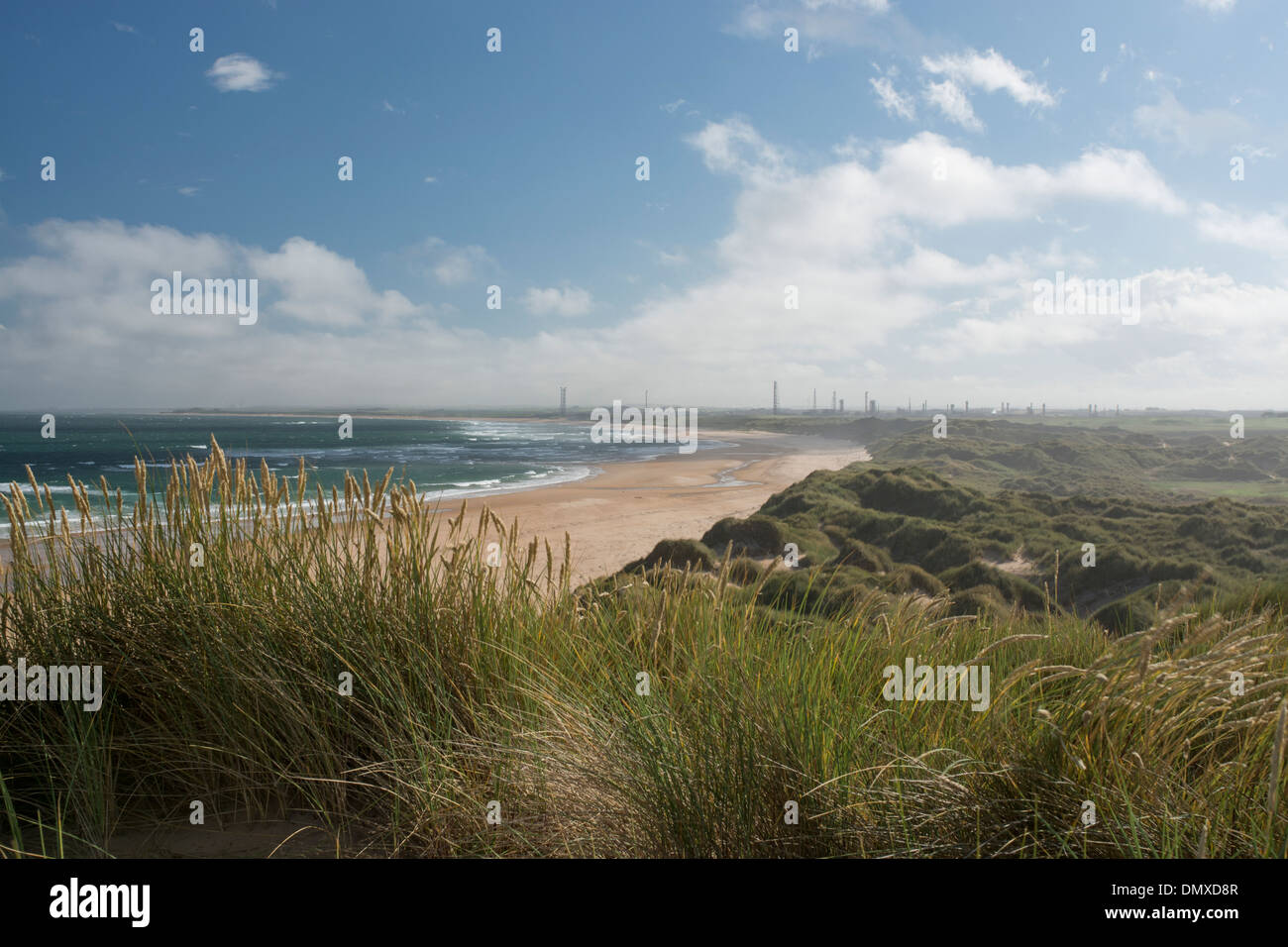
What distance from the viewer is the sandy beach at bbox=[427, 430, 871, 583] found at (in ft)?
65.7

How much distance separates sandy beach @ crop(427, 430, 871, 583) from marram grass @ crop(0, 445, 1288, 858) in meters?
5.20

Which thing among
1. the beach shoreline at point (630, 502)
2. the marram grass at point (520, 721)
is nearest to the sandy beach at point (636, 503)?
the beach shoreline at point (630, 502)

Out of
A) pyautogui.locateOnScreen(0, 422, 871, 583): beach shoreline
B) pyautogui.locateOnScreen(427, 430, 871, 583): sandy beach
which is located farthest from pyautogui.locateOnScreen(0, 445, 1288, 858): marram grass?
pyautogui.locateOnScreen(427, 430, 871, 583): sandy beach

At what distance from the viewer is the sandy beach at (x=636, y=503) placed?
20.0 meters

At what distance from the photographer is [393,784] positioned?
9.02 ft

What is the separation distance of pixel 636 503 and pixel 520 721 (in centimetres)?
2700

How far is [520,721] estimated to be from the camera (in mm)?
2943

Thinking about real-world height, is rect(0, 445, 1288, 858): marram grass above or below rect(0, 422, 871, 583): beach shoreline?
above

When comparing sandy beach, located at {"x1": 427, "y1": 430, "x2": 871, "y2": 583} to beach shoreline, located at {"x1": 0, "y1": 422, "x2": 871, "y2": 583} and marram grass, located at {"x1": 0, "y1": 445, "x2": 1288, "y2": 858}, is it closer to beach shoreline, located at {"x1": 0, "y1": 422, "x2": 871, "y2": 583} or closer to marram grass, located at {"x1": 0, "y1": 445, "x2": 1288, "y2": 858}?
beach shoreline, located at {"x1": 0, "y1": 422, "x2": 871, "y2": 583}

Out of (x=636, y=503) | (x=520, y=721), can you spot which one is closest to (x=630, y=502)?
(x=636, y=503)

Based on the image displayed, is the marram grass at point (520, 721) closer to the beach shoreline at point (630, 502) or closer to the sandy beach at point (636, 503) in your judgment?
the beach shoreline at point (630, 502)

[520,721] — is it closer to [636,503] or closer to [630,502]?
[636,503]

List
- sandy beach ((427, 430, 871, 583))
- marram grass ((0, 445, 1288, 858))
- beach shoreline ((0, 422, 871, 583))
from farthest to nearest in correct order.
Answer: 1. sandy beach ((427, 430, 871, 583))
2. beach shoreline ((0, 422, 871, 583))
3. marram grass ((0, 445, 1288, 858))
